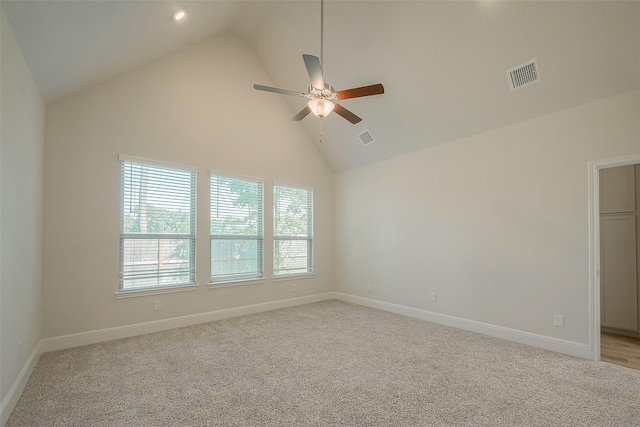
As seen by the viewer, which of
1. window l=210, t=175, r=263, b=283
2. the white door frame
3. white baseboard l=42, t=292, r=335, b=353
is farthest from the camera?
window l=210, t=175, r=263, b=283

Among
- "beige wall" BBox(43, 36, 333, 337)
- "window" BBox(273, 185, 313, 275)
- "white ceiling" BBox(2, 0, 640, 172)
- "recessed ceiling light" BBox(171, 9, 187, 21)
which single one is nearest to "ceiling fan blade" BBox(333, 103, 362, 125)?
"white ceiling" BBox(2, 0, 640, 172)

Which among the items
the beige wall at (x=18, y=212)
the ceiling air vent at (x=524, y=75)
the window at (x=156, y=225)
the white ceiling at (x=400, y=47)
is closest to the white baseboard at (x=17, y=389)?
the beige wall at (x=18, y=212)

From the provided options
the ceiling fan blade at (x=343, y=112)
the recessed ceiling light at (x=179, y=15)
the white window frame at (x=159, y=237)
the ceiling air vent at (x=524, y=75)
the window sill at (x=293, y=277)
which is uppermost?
the recessed ceiling light at (x=179, y=15)

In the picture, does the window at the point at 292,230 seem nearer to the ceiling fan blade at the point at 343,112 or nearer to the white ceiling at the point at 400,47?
the white ceiling at the point at 400,47

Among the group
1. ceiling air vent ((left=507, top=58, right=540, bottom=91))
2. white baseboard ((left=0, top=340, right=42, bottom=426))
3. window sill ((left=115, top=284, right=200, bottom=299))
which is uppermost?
ceiling air vent ((left=507, top=58, right=540, bottom=91))

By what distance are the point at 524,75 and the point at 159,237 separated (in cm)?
478

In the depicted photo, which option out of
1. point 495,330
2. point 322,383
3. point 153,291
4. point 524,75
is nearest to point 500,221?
point 495,330

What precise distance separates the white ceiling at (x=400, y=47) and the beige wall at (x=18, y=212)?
301 mm

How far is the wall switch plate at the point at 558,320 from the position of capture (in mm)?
3402

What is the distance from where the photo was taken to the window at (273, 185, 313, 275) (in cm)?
550

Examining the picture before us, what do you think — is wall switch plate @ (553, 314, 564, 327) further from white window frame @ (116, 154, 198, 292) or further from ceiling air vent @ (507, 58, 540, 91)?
white window frame @ (116, 154, 198, 292)

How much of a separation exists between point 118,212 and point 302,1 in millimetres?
3538

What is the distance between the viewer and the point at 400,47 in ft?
12.4

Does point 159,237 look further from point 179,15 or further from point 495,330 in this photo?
point 495,330
